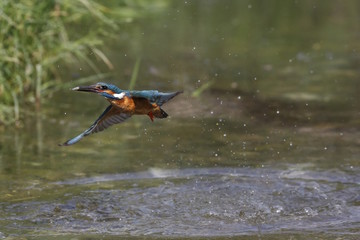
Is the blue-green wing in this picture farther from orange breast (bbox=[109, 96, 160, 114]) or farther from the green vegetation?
the green vegetation

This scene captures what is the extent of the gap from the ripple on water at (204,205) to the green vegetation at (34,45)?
5.12ft

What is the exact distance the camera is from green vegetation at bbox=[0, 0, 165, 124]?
24.0 ft

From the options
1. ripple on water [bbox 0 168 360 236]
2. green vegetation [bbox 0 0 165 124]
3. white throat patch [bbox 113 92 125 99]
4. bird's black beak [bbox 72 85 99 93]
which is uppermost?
green vegetation [bbox 0 0 165 124]

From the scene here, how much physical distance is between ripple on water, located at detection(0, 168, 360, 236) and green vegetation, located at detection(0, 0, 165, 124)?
1.56 metres

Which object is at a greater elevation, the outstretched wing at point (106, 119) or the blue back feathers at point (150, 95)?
the blue back feathers at point (150, 95)

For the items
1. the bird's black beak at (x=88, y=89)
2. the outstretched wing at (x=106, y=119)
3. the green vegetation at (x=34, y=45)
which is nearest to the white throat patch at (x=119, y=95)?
the bird's black beak at (x=88, y=89)

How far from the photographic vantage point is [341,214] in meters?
5.32

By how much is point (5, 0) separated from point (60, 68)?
78.6 inches

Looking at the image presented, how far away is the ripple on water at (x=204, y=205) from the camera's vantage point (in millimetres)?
5086

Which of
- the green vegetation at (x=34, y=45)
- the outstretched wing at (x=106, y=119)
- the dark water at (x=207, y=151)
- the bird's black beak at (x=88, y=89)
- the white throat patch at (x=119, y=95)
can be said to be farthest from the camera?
the green vegetation at (x=34, y=45)

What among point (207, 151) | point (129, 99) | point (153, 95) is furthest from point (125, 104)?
point (207, 151)

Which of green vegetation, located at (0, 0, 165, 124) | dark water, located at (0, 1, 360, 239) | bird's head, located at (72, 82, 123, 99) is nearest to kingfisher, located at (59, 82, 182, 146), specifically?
bird's head, located at (72, 82, 123, 99)

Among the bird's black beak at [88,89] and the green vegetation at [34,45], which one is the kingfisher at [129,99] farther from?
the green vegetation at [34,45]

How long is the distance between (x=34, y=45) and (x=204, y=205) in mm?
2772
